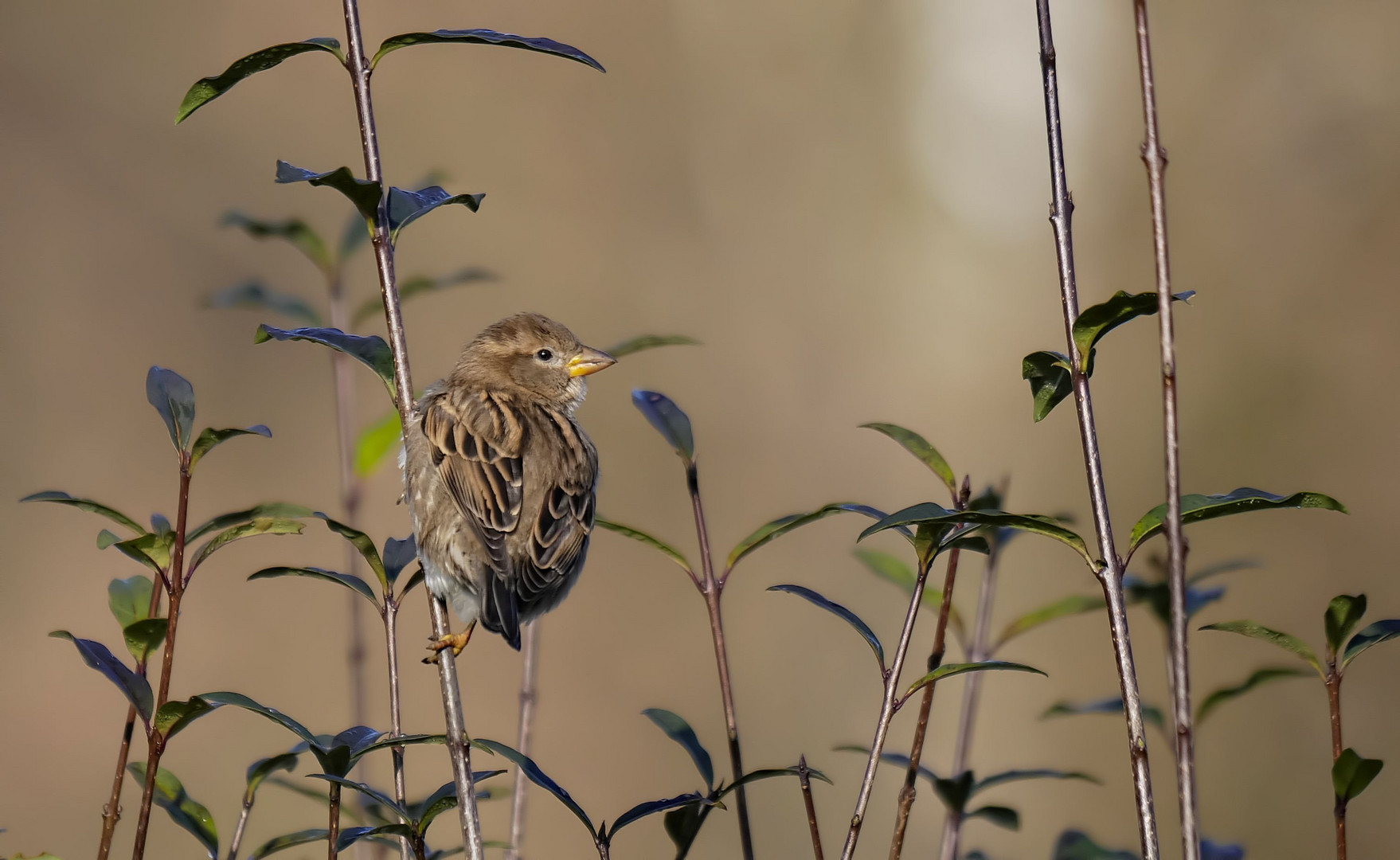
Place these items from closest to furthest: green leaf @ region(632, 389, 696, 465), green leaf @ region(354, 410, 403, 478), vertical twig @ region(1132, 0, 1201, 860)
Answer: vertical twig @ region(1132, 0, 1201, 860), green leaf @ region(632, 389, 696, 465), green leaf @ region(354, 410, 403, 478)

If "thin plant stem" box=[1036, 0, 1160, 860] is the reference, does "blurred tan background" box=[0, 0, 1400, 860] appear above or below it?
above

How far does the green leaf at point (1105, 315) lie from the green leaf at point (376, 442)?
57.6 inches

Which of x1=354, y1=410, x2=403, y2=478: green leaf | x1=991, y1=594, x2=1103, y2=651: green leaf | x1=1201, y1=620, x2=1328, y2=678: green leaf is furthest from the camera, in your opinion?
x1=354, y1=410, x2=403, y2=478: green leaf

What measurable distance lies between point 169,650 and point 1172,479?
51.3 inches

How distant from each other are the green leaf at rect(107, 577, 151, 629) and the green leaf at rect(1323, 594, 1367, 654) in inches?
71.9

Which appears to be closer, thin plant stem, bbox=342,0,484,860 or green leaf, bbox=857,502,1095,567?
green leaf, bbox=857,502,1095,567

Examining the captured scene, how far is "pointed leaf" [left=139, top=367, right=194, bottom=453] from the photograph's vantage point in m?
1.70

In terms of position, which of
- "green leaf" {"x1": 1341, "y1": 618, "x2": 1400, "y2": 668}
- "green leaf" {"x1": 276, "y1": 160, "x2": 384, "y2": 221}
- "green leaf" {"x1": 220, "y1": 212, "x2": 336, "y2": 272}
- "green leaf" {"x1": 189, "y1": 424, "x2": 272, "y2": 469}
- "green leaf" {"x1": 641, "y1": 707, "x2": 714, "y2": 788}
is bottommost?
"green leaf" {"x1": 641, "y1": 707, "x2": 714, "y2": 788}

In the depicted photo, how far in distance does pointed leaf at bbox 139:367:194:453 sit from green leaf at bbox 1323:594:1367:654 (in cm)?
172

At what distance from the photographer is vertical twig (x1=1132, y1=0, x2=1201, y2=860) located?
1.21 metres

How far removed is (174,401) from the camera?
1701mm

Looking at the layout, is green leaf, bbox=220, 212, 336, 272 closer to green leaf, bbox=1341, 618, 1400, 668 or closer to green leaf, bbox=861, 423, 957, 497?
green leaf, bbox=861, 423, 957, 497

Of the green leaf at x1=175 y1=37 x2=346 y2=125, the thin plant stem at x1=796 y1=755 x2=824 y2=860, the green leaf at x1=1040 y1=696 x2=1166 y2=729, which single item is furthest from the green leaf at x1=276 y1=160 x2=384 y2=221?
the green leaf at x1=1040 y1=696 x2=1166 y2=729

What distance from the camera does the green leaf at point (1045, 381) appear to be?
5.25 ft
